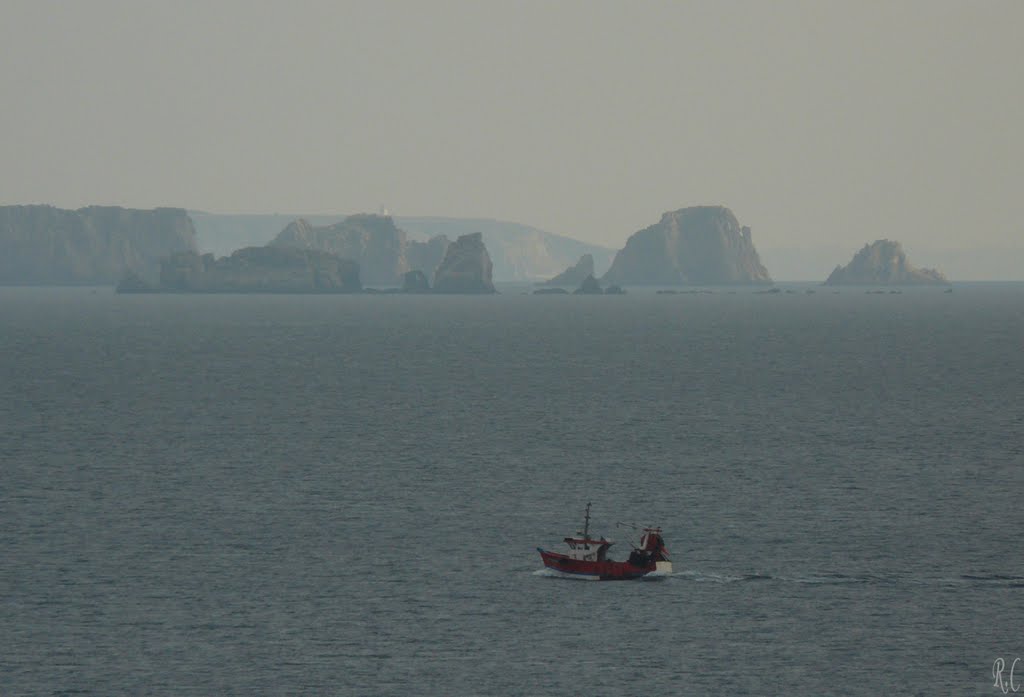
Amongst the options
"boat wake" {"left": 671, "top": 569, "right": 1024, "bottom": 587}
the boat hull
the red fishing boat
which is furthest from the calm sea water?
the red fishing boat

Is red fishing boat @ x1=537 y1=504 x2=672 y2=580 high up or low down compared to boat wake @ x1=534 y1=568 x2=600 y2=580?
up

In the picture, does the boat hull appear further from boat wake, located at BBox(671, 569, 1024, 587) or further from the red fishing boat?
boat wake, located at BBox(671, 569, 1024, 587)

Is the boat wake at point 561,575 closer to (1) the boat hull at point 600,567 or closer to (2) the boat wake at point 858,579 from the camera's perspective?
(1) the boat hull at point 600,567

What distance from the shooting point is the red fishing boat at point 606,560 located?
70625 mm

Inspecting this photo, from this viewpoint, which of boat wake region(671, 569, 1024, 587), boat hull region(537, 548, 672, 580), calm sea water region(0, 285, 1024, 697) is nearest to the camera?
calm sea water region(0, 285, 1024, 697)

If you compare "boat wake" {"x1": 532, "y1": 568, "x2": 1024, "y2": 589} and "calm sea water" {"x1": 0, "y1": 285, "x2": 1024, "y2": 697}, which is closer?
"calm sea water" {"x1": 0, "y1": 285, "x2": 1024, "y2": 697}

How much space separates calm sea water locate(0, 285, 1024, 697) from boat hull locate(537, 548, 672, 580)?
36.3 inches

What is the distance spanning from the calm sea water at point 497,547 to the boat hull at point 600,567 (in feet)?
3.02

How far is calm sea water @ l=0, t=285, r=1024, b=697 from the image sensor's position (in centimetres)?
5709

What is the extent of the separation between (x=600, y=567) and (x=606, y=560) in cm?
48

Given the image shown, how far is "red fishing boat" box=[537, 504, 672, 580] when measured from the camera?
232ft

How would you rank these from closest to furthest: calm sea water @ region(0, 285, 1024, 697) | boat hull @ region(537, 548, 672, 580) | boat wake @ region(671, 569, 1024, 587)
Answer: calm sea water @ region(0, 285, 1024, 697) < boat wake @ region(671, 569, 1024, 587) < boat hull @ region(537, 548, 672, 580)

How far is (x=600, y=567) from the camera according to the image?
7125 cm

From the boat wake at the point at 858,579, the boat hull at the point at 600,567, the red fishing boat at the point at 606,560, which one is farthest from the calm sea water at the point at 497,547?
the red fishing boat at the point at 606,560
